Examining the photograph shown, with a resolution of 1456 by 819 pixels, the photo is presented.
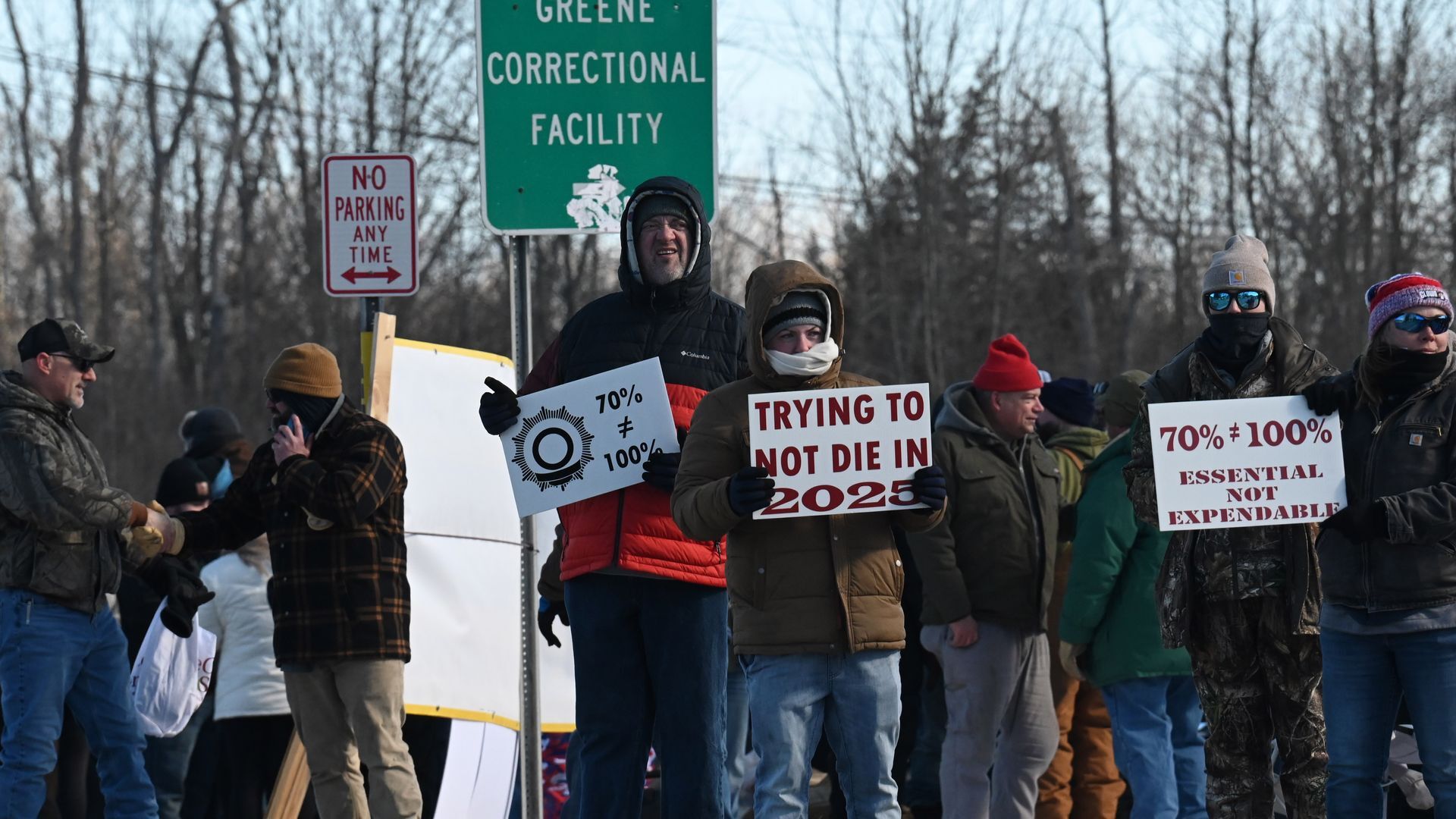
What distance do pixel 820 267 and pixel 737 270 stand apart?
7466mm

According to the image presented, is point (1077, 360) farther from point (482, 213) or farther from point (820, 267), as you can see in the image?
point (482, 213)

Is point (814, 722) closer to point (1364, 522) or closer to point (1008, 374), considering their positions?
point (1364, 522)

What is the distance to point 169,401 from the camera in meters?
29.9

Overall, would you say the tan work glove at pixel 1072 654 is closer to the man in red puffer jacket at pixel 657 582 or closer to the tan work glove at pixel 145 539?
the man in red puffer jacket at pixel 657 582

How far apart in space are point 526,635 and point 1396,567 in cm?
324

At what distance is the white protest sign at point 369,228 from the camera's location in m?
8.60

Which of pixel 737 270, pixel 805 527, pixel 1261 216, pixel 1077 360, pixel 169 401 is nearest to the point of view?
pixel 805 527

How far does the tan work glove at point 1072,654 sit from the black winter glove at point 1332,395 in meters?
2.28

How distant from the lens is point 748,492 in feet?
16.9

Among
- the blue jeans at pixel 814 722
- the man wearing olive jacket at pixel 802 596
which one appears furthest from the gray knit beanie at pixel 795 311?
the blue jeans at pixel 814 722

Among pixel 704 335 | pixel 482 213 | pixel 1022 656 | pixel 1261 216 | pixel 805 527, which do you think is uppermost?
pixel 1261 216

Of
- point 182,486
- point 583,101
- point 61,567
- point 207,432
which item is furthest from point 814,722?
point 207,432

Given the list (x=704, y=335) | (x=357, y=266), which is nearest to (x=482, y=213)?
(x=704, y=335)

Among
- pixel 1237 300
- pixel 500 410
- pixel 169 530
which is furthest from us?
pixel 169 530
